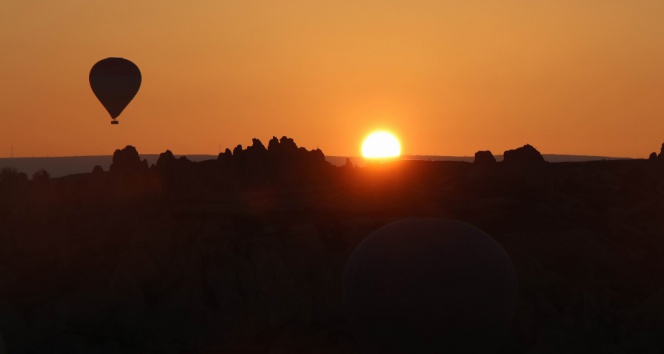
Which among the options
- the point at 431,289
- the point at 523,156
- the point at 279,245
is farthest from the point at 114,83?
the point at 431,289

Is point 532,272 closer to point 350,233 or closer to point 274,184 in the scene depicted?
point 350,233

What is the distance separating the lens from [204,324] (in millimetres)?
92000

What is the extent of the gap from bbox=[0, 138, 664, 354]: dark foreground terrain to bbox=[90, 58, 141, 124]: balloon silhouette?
727cm

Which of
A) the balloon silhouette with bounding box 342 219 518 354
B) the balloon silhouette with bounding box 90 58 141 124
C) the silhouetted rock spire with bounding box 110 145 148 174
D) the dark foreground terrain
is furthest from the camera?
the silhouetted rock spire with bounding box 110 145 148 174

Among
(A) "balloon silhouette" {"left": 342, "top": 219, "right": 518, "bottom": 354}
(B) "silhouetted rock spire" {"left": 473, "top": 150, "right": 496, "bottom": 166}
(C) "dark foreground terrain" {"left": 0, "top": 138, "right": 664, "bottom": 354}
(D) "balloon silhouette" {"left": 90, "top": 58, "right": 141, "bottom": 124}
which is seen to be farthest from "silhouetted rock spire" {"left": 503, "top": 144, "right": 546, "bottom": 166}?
(A) "balloon silhouette" {"left": 342, "top": 219, "right": 518, "bottom": 354}

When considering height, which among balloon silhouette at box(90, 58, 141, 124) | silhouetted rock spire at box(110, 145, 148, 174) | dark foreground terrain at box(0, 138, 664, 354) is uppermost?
balloon silhouette at box(90, 58, 141, 124)

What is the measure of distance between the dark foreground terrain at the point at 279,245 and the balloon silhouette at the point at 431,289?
22091mm

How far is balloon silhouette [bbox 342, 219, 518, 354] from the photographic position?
210 feet

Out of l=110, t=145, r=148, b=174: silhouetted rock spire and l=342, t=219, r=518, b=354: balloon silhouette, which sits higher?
l=110, t=145, r=148, b=174: silhouetted rock spire

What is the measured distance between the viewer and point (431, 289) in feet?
210

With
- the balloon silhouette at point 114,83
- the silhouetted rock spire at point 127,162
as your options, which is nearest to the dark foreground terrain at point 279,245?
the silhouetted rock spire at point 127,162

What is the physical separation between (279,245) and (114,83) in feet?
60.9

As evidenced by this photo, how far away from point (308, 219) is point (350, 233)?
11.6 ft

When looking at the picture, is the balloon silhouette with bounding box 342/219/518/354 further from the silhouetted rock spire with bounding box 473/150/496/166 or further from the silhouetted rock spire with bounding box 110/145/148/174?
the silhouetted rock spire with bounding box 473/150/496/166
